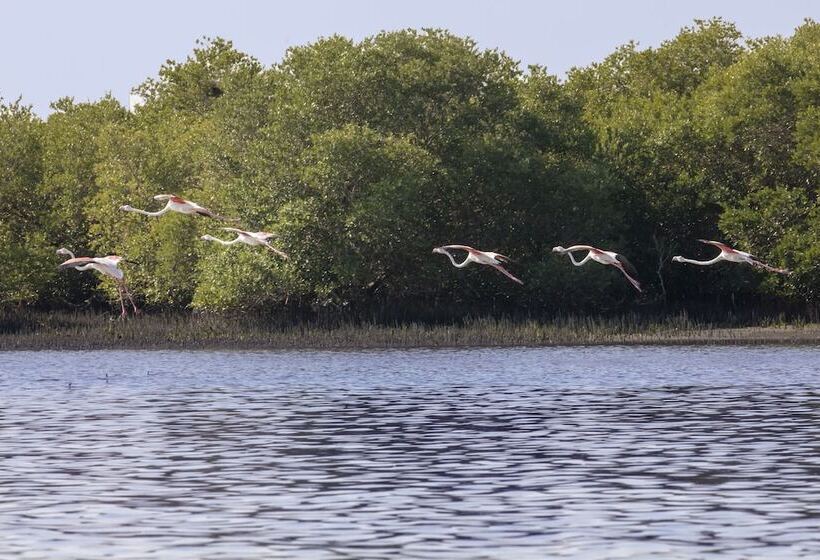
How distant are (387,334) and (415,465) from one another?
3786 cm

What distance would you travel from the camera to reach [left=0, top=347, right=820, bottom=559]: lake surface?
17.5 meters

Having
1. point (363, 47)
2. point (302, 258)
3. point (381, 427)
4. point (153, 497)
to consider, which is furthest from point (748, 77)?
point (153, 497)

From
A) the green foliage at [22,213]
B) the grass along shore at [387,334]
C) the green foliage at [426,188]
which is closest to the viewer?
the grass along shore at [387,334]

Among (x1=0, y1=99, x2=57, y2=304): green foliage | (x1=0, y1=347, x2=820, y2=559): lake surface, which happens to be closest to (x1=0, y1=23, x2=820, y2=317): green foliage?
(x1=0, y1=99, x2=57, y2=304): green foliage

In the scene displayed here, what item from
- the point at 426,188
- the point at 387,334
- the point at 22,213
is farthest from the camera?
the point at 22,213

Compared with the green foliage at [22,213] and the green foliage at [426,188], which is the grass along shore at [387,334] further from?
the green foliage at [22,213]

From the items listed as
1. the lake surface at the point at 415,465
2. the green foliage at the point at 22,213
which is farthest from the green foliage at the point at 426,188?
the lake surface at the point at 415,465

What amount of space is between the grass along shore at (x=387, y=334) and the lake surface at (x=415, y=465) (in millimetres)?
15115

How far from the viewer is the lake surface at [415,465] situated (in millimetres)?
17500

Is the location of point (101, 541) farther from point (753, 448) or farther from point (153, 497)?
point (753, 448)

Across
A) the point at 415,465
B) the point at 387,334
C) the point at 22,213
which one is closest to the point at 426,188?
the point at 387,334

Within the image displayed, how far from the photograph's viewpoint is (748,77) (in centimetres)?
7388

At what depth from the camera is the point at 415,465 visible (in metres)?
24.2

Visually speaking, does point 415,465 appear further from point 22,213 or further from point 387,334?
point 22,213
